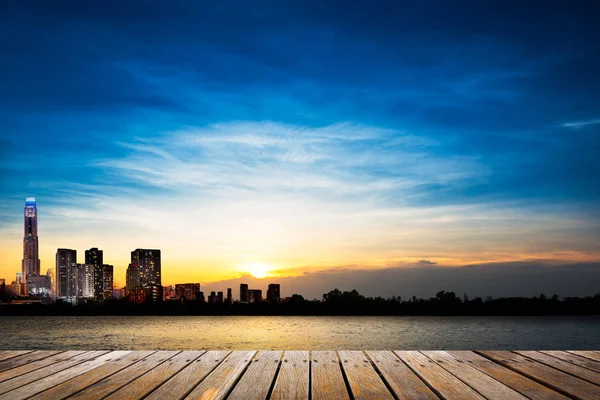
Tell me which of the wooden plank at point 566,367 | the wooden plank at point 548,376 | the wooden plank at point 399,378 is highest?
the wooden plank at point 399,378

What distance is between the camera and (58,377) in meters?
5.05

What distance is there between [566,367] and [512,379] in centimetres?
94

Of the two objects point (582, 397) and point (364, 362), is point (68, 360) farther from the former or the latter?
point (582, 397)

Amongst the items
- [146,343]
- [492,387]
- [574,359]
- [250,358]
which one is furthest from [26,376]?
[146,343]

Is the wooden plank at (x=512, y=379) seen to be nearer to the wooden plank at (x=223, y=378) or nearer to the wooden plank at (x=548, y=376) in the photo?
the wooden plank at (x=548, y=376)

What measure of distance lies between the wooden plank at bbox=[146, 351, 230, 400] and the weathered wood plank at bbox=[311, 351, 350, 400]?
983 mm

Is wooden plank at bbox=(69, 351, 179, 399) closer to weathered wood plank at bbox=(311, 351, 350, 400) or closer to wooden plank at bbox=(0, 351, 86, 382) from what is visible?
wooden plank at bbox=(0, 351, 86, 382)

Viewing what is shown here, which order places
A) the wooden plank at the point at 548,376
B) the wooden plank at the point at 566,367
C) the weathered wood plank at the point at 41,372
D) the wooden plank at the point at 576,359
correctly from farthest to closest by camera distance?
the wooden plank at the point at 576,359 < the wooden plank at the point at 566,367 < the weathered wood plank at the point at 41,372 < the wooden plank at the point at 548,376

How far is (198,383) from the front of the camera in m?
4.72

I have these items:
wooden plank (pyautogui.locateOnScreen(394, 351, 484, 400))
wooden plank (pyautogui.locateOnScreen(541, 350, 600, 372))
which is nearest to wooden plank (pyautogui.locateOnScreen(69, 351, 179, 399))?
wooden plank (pyautogui.locateOnScreen(394, 351, 484, 400))

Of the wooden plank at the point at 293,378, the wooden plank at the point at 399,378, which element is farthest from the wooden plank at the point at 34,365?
the wooden plank at the point at 399,378

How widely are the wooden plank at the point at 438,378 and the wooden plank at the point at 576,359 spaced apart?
1456 mm

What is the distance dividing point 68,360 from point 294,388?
2.80 meters

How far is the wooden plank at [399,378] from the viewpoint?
14.2ft
